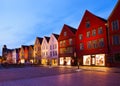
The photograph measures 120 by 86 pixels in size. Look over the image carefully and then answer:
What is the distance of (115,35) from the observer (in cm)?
4228

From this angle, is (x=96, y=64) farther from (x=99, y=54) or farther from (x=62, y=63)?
(x=62, y=63)

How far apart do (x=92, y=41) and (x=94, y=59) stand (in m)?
4.84

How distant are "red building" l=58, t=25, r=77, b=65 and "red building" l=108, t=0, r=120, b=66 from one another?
16.5m

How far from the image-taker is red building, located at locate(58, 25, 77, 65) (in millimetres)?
58428

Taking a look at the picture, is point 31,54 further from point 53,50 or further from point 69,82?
point 69,82

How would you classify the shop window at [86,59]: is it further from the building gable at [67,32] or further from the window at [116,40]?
the window at [116,40]

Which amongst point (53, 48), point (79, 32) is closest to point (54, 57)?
point (53, 48)

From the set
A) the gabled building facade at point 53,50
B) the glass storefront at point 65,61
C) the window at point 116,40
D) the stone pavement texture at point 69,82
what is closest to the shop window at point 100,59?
the window at point 116,40

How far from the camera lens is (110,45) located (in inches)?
1704

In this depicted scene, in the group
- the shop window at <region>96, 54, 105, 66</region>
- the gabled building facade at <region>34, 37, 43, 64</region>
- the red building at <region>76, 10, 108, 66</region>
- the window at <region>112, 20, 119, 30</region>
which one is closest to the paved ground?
the window at <region>112, 20, 119, 30</region>

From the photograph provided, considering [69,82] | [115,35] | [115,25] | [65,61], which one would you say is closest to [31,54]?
[65,61]

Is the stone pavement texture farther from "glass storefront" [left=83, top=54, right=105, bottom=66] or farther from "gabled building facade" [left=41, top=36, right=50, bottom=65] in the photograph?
"gabled building facade" [left=41, top=36, right=50, bottom=65]

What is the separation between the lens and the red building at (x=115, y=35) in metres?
41.4

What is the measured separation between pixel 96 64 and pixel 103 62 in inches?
110
